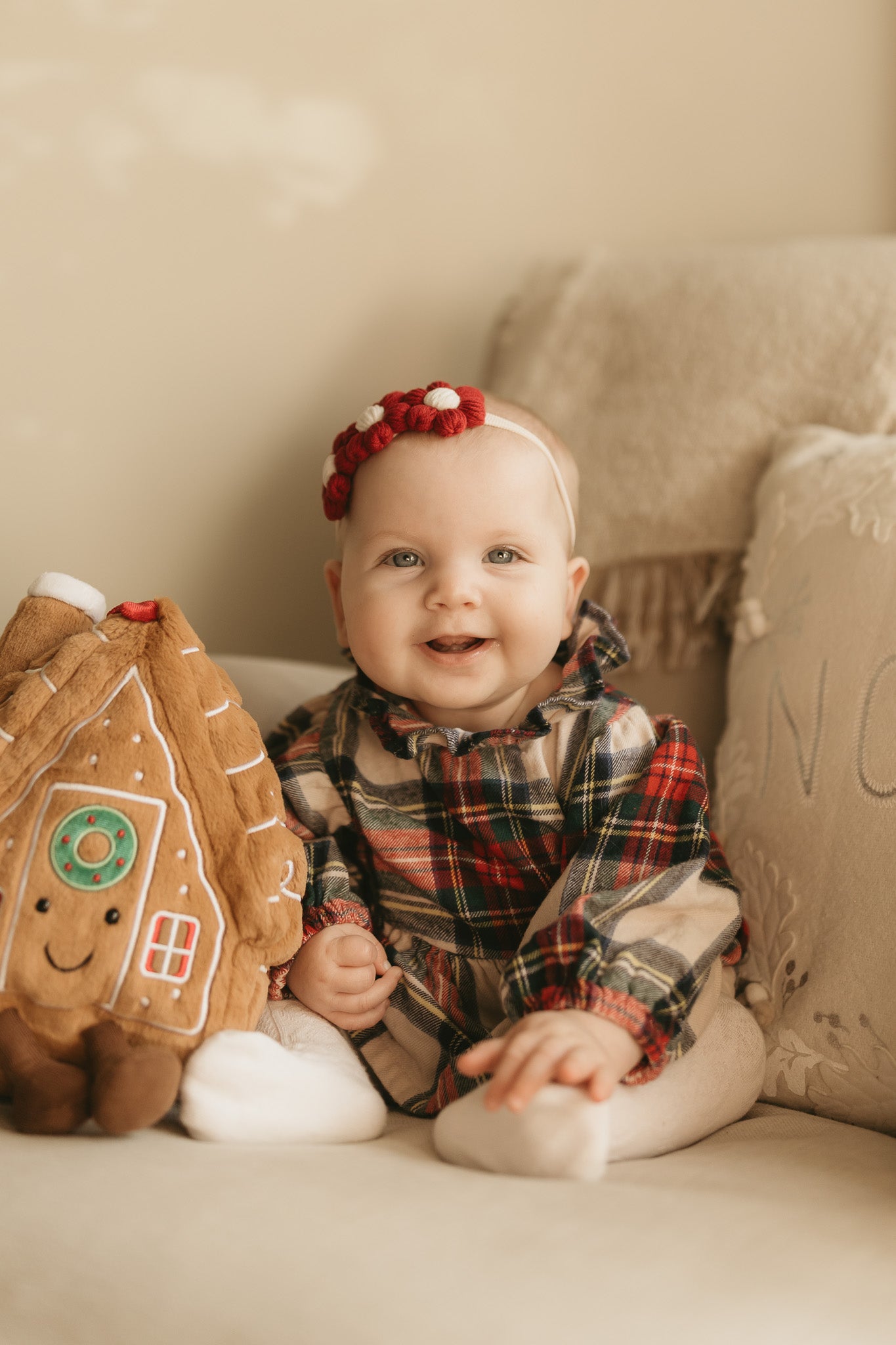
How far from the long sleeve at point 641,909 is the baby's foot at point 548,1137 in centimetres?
7

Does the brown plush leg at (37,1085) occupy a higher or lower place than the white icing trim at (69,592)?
lower

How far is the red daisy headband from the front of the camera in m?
1.01

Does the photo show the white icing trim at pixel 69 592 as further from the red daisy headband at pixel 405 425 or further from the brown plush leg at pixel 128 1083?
the brown plush leg at pixel 128 1083

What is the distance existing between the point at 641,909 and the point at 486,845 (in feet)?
0.60

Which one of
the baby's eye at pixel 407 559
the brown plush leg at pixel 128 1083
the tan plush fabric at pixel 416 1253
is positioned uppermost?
the baby's eye at pixel 407 559

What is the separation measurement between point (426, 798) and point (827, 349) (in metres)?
0.70

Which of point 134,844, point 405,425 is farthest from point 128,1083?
point 405,425

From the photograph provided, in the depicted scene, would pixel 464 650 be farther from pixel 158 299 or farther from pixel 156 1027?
pixel 158 299

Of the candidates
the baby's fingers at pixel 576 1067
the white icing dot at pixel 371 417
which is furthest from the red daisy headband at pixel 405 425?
the baby's fingers at pixel 576 1067

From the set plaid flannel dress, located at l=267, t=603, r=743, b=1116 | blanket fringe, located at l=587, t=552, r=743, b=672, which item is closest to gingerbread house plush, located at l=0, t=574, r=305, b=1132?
plaid flannel dress, located at l=267, t=603, r=743, b=1116

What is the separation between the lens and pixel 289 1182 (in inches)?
28.8

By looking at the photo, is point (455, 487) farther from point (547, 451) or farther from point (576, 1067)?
point (576, 1067)

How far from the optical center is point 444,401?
1.02m

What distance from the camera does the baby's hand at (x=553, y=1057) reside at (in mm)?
756
